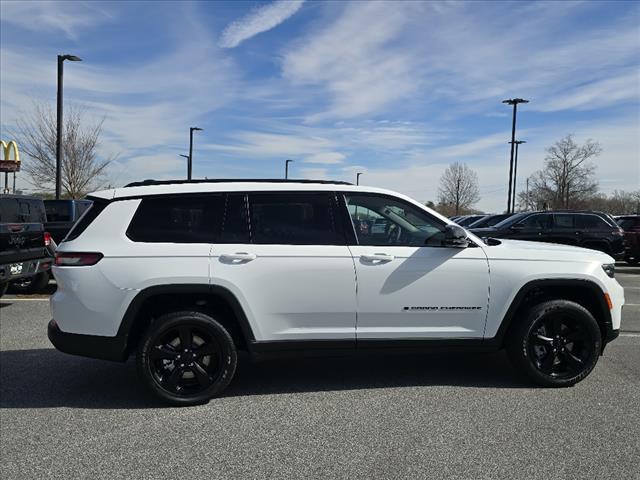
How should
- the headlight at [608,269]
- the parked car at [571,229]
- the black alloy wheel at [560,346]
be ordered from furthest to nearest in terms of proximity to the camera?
the parked car at [571,229] < the headlight at [608,269] < the black alloy wheel at [560,346]

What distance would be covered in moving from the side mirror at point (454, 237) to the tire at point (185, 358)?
1.95 metres

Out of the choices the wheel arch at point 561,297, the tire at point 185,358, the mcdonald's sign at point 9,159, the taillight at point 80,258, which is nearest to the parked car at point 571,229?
the wheel arch at point 561,297

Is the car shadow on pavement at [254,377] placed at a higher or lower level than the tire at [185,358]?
lower

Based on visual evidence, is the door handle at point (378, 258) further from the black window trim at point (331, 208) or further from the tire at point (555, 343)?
the tire at point (555, 343)

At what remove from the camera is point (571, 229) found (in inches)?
566

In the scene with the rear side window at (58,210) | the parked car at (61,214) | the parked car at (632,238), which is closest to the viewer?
the parked car at (61,214)

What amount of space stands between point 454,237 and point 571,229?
38.3ft

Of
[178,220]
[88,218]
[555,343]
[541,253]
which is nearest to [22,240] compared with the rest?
[88,218]

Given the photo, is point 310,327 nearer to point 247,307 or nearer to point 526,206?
point 247,307

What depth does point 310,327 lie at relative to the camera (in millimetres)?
4277

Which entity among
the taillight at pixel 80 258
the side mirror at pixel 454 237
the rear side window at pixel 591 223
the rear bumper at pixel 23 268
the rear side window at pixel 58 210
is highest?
the rear side window at pixel 591 223

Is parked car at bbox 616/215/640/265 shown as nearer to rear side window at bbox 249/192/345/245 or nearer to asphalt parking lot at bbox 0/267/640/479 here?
asphalt parking lot at bbox 0/267/640/479

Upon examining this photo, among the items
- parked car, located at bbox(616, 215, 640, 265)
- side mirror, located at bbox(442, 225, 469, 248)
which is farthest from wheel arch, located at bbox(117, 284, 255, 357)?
parked car, located at bbox(616, 215, 640, 265)

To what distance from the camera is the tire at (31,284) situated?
967 centimetres
